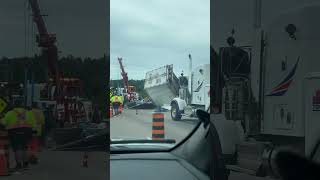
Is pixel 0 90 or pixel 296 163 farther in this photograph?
pixel 0 90

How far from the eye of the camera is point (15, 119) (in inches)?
90.4

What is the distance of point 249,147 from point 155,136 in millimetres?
856

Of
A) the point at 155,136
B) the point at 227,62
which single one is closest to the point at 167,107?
the point at 155,136

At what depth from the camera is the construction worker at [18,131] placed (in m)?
2.29

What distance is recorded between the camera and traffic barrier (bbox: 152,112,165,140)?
2.73 m

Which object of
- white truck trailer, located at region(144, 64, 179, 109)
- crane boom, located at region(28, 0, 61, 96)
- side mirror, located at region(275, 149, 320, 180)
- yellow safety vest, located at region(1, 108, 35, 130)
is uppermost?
crane boom, located at region(28, 0, 61, 96)

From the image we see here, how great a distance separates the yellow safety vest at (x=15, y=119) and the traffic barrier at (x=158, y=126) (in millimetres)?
725

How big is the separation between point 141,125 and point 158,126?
12cm

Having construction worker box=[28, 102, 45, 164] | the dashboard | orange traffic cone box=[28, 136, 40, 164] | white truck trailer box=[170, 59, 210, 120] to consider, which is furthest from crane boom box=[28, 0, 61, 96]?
the dashboard

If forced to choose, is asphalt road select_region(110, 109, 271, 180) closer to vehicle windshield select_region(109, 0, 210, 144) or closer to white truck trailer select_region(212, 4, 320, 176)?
vehicle windshield select_region(109, 0, 210, 144)

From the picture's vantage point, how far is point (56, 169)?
2.31 m

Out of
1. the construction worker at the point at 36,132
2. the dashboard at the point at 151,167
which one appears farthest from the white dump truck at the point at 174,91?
the construction worker at the point at 36,132

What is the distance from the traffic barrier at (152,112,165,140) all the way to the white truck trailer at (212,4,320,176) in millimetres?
479

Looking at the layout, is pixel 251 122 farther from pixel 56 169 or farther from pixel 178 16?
pixel 56 169
